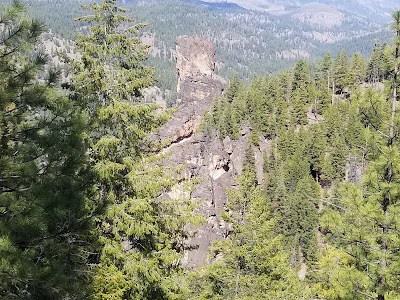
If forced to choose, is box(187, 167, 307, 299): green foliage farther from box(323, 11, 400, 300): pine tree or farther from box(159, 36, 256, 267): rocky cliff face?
box(159, 36, 256, 267): rocky cliff face

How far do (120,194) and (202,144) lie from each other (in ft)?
135

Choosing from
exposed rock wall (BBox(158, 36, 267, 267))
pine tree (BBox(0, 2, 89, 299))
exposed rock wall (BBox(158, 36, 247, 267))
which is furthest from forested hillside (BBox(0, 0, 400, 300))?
exposed rock wall (BBox(158, 36, 267, 267))

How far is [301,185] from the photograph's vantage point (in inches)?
1807

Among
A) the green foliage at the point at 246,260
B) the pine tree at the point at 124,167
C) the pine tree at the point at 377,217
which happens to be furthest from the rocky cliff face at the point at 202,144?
the pine tree at the point at 377,217

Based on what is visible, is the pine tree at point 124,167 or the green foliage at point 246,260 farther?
the green foliage at point 246,260

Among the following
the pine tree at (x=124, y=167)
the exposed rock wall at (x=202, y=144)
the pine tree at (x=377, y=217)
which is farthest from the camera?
the exposed rock wall at (x=202, y=144)

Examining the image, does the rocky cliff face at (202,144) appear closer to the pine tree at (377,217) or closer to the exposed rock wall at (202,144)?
the exposed rock wall at (202,144)

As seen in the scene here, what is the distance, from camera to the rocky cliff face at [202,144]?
127ft

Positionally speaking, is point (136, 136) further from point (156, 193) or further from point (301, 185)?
point (301, 185)

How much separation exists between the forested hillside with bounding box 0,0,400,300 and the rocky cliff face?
19196 mm

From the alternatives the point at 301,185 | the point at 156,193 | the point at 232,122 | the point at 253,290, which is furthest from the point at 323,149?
the point at 156,193

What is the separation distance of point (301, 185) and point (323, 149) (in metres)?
8.89

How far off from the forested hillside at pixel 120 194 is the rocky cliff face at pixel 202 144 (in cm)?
1920

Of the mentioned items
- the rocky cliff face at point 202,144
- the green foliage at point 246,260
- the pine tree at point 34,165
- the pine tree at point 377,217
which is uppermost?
the pine tree at point 34,165
